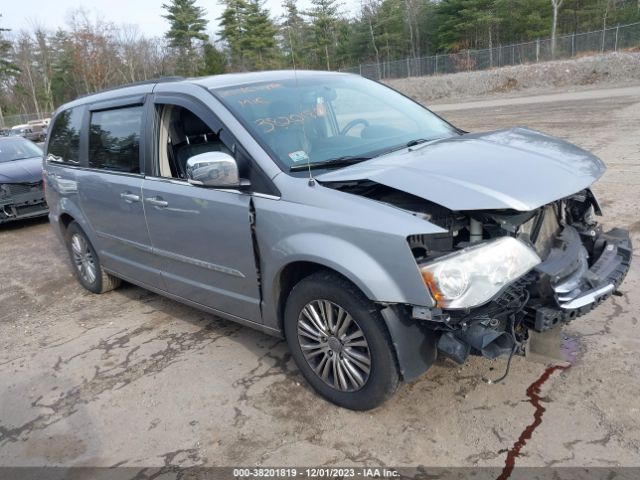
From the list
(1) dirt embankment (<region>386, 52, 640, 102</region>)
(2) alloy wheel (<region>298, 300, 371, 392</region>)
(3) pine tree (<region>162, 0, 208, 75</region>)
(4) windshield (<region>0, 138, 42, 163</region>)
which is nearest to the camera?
(2) alloy wheel (<region>298, 300, 371, 392</region>)

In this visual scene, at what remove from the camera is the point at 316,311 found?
306 cm

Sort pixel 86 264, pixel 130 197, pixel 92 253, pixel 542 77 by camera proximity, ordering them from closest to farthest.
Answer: pixel 130 197, pixel 92 253, pixel 86 264, pixel 542 77

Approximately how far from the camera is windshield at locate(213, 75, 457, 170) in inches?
134

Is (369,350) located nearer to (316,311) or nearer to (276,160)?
(316,311)

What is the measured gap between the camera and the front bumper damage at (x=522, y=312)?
8.59ft

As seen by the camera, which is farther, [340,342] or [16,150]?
[16,150]

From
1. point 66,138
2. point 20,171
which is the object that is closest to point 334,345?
point 66,138

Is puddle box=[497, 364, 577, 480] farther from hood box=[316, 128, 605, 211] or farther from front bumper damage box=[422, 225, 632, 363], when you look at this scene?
hood box=[316, 128, 605, 211]

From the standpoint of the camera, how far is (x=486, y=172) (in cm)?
284

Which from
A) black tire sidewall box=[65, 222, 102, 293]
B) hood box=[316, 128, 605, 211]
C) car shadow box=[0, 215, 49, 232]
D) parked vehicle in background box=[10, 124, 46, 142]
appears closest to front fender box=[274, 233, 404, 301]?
hood box=[316, 128, 605, 211]

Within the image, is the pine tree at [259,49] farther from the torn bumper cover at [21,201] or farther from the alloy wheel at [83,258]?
the alloy wheel at [83,258]

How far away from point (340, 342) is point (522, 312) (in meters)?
0.98

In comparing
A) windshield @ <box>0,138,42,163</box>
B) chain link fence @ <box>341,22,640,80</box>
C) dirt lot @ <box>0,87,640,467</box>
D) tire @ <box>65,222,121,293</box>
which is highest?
chain link fence @ <box>341,22,640,80</box>

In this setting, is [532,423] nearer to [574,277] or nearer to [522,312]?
[522,312]
